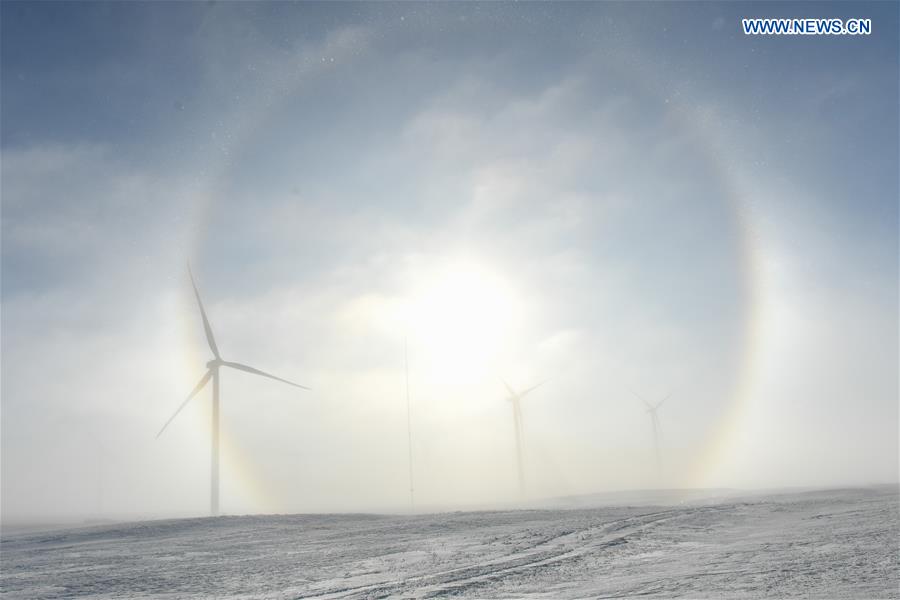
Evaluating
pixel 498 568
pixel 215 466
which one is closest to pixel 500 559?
pixel 498 568

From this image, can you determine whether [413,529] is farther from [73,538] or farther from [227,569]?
[73,538]

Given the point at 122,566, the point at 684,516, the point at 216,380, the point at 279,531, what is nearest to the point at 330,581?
the point at 122,566

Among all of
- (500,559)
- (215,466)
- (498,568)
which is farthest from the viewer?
(215,466)

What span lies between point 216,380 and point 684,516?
55946 millimetres

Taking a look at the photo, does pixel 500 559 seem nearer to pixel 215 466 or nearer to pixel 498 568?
pixel 498 568

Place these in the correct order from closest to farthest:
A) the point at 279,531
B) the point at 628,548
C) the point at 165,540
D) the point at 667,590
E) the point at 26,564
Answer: the point at 667,590 < the point at 628,548 < the point at 26,564 < the point at 165,540 < the point at 279,531

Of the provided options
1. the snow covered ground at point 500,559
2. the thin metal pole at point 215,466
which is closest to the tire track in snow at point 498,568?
the snow covered ground at point 500,559

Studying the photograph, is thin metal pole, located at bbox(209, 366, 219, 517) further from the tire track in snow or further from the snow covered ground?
the tire track in snow

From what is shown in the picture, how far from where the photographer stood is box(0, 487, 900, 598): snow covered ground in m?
17.4

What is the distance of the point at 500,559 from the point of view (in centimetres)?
2308

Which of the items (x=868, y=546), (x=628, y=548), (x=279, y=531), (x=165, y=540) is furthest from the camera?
(x=279, y=531)

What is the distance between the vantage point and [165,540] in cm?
3691

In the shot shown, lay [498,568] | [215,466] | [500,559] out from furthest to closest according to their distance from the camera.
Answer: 1. [215,466]
2. [500,559]
3. [498,568]

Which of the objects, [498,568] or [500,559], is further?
[500,559]
